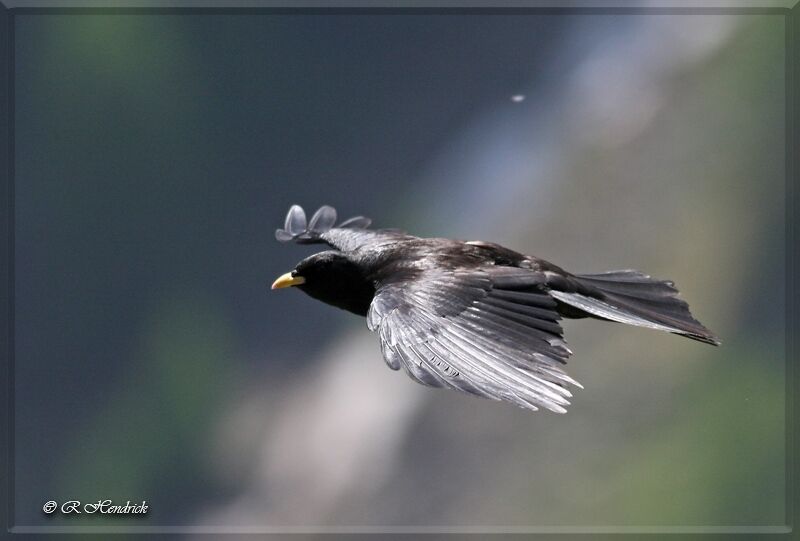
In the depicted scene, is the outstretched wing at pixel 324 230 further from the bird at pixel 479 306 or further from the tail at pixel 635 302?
the tail at pixel 635 302

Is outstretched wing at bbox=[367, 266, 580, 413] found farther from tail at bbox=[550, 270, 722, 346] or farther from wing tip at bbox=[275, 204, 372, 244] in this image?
wing tip at bbox=[275, 204, 372, 244]

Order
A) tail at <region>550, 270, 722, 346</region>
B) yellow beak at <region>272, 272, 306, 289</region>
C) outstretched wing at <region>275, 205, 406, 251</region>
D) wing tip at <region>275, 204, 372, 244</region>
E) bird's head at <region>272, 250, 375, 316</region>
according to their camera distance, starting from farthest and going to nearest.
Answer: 1. wing tip at <region>275, 204, 372, 244</region>
2. outstretched wing at <region>275, 205, 406, 251</region>
3. yellow beak at <region>272, 272, 306, 289</region>
4. bird's head at <region>272, 250, 375, 316</region>
5. tail at <region>550, 270, 722, 346</region>

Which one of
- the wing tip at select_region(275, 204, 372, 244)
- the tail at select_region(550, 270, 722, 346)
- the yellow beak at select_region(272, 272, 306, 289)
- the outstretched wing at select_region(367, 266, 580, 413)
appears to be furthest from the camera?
the wing tip at select_region(275, 204, 372, 244)

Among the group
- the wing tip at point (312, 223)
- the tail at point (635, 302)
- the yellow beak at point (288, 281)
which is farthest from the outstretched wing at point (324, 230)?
the tail at point (635, 302)

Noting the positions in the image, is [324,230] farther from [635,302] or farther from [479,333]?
[479,333]

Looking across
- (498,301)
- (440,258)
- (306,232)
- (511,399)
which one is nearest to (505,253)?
(440,258)

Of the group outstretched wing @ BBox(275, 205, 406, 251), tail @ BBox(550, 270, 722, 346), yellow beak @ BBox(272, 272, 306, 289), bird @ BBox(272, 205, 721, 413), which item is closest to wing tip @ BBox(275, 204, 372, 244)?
outstretched wing @ BBox(275, 205, 406, 251)
